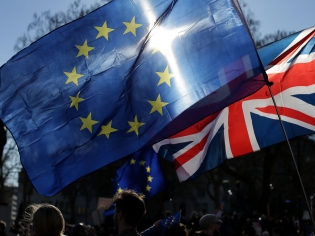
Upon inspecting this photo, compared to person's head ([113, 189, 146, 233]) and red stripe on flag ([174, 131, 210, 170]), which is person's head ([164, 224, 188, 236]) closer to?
person's head ([113, 189, 146, 233])

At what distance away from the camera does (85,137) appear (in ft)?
26.5

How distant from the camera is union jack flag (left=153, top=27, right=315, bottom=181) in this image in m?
9.20

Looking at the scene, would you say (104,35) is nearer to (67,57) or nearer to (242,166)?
(67,57)

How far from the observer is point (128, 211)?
5.05m

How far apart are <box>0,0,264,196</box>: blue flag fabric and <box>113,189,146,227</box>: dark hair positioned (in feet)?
8.89

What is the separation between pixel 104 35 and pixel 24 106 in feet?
4.10

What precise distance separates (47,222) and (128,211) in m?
0.58

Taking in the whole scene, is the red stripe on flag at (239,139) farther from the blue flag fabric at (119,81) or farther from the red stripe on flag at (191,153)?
the blue flag fabric at (119,81)

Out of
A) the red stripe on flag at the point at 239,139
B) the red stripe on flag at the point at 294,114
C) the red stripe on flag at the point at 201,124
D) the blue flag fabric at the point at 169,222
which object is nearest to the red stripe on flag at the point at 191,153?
the red stripe on flag at the point at 201,124

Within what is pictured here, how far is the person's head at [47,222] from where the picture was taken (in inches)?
191

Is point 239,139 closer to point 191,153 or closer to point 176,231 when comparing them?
point 191,153

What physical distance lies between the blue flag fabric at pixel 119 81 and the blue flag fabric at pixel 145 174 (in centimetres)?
854

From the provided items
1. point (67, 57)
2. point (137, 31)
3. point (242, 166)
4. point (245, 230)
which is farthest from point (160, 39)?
point (242, 166)

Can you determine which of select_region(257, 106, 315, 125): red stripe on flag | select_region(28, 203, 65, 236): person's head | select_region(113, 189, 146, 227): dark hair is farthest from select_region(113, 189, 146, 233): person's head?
select_region(257, 106, 315, 125): red stripe on flag
